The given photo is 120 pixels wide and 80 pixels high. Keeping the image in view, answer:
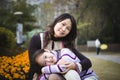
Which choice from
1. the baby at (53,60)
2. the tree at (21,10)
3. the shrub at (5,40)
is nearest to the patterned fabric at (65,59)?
the baby at (53,60)

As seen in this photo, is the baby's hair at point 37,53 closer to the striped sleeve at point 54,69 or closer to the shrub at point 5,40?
the striped sleeve at point 54,69

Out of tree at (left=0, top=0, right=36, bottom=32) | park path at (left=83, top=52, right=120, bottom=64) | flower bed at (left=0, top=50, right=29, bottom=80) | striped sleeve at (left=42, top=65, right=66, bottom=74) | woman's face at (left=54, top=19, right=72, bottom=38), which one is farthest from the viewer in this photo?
tree at (left=0, top=0, right=36, bottom=32)

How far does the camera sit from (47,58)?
5.69 feet

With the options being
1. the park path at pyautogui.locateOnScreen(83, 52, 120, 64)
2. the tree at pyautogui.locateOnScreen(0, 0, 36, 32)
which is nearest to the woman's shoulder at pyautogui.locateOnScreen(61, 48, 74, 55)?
the park path at pyautogui.locateOnScreen(83, 52, 120, 64)

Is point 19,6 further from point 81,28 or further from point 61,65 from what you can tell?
point 61,65

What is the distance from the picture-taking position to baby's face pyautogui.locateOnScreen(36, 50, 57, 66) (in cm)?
173

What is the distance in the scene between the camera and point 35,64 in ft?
5.93

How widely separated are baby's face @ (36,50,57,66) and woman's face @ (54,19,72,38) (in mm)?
156

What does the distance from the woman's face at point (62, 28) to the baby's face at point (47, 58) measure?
16 centimetres

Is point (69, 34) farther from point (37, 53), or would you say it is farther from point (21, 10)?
point (21, 10)

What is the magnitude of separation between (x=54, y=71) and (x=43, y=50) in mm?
135

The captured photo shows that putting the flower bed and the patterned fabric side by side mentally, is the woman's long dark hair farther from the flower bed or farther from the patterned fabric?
the flower bed

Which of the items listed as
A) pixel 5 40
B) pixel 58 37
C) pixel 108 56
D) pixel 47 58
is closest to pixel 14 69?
Result: pixel 58 37

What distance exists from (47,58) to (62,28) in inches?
8.0
